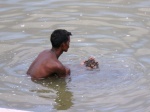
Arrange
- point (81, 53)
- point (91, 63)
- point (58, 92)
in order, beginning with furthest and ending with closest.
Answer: point (81, 53) → point (91, 63) → point (58, 92)

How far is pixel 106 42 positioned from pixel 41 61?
1.94 metres

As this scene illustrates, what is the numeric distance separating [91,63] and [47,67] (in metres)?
0.79

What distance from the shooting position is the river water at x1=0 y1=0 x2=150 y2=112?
26.7ft

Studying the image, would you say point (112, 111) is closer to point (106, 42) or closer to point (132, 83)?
point (132, 83)

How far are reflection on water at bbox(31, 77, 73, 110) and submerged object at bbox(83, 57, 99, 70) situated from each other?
19.0 inches

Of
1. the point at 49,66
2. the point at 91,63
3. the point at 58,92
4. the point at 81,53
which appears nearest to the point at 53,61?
the point at 49,66

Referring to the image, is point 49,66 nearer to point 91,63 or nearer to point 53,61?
point 53,61

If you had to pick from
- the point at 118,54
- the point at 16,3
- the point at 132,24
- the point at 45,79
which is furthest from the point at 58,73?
the point at 16,3

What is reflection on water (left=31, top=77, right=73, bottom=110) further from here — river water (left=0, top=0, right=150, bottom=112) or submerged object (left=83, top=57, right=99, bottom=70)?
submerged object (left=83, top=57, right=99, bottom=70)

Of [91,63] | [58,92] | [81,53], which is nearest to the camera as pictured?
[58,92]

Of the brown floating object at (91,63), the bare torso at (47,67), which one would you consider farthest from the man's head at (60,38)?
the brown floating object at (91,63)

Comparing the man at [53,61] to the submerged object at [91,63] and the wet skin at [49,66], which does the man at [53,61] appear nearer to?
the wet skin at [49,66]

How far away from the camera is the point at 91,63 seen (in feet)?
29.7

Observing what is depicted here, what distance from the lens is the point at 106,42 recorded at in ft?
33.8
